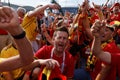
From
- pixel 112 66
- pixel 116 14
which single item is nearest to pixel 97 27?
pixel 112 66

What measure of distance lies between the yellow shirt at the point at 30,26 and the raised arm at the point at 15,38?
3.75 m

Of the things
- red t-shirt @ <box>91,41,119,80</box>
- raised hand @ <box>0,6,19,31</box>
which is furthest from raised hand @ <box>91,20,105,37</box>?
raised hand @ <box>0,6,19,31</box>

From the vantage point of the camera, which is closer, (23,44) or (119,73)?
(23,44)

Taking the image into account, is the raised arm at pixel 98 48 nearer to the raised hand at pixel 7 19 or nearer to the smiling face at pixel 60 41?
the smiling face at pixel 60 41

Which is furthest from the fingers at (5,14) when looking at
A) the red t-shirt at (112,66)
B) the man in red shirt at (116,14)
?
the man in red shirt at (116,14)

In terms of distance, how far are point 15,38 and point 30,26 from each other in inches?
179

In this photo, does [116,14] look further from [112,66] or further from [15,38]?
[15,38]

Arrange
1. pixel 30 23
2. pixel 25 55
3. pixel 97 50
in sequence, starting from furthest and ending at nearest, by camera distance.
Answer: pixel 30 23 < pixel 97 50 < pixel 25 55

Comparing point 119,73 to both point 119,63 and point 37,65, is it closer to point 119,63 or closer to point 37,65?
point 119,63

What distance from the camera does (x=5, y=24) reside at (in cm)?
182

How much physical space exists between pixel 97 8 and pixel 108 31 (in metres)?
1.14

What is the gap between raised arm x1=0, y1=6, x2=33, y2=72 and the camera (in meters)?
1.83

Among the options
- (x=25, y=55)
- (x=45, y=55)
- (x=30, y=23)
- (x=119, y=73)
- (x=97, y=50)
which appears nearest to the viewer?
(x=25, y=55)

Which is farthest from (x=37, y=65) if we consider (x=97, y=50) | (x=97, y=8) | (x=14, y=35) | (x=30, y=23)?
(x=30, y=23)
